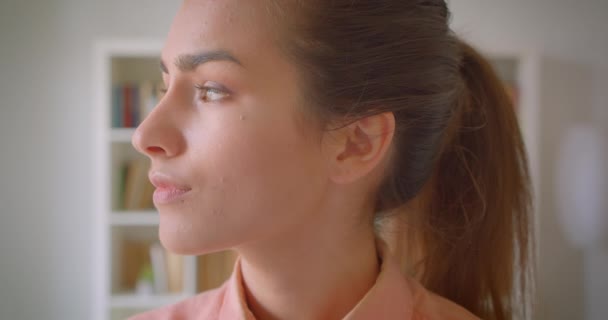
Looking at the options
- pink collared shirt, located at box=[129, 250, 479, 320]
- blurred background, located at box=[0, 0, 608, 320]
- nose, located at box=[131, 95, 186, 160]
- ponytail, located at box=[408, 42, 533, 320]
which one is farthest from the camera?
blurred background, located at box=[0, 0, 608, 320]

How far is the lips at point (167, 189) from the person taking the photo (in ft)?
2.10

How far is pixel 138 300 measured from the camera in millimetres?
2117

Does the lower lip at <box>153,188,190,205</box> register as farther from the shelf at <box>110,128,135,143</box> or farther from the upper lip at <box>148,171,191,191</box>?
the shelf at <box>110,128,135,143</box>

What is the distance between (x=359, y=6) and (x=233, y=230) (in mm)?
373

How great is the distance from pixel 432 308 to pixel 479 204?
241 mm

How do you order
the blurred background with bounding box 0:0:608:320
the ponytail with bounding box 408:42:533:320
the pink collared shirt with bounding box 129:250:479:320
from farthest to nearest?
the blurred background with bounding box 0:0:608:320
the ponytail with bounding box 408:42:533:320
the pink collared shirt with bounding box 129:250:479:320

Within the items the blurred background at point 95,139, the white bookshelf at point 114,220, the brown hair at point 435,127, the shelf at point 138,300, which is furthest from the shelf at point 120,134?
the brown hair at point 435,127

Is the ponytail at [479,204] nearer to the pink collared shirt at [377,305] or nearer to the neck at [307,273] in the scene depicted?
the pink collared shirt at [377,305]

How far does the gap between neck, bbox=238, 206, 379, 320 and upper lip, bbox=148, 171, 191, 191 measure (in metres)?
0.14

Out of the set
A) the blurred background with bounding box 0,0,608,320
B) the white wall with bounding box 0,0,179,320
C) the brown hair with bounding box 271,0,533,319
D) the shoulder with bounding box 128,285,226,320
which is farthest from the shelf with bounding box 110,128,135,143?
the brown hair with bounding box 271,0,533,319

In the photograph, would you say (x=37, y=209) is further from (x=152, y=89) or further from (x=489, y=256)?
(x=489, y=256)

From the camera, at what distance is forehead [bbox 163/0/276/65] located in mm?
636

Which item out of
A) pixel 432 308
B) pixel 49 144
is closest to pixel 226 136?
pixel 432 308

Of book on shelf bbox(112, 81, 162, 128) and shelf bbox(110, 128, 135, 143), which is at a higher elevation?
book on shelf bbox(112, 81, 162, 128)
